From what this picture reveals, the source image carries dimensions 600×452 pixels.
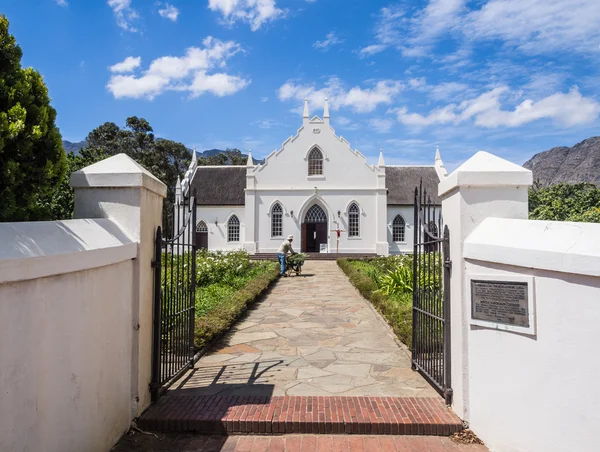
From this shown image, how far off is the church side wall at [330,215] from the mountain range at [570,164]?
6702cm

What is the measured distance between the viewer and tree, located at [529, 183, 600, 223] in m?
19.4

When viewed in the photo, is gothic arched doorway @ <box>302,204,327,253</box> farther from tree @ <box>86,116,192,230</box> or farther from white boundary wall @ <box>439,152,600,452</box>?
white boundary wall @ <box>439,152,600,452</box>

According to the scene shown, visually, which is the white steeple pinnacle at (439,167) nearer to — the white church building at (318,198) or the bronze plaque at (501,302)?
the white church building at (318,198)

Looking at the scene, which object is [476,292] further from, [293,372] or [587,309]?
[293,372]

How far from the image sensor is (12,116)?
411 cm

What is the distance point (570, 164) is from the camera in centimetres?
9600

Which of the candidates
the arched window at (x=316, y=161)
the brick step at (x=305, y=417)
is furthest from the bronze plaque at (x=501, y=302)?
the arched window at (x=316, y=161)

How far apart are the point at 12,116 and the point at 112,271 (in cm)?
178

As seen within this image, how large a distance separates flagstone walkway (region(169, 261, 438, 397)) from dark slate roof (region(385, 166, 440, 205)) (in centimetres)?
2510

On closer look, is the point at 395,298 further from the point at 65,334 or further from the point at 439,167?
the point at 439,167

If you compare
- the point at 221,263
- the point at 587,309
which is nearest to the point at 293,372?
the point at 587,309

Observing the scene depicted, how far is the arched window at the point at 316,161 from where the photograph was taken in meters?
32.5

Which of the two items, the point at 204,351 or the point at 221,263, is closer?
the point at 204,351

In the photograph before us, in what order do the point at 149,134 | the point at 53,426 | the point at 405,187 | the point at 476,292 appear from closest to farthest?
1. the point at 53,426
2. the point at 476,292
3. the point at 405,187
4. the point at 149,134
